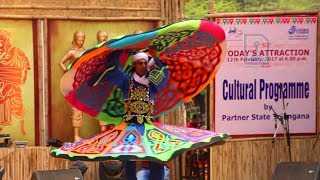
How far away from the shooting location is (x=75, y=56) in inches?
538

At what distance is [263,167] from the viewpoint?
1382 cm

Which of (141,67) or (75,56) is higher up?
(75,56)

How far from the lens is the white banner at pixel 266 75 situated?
44.7 feet

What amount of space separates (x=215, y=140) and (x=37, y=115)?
11.8 ft

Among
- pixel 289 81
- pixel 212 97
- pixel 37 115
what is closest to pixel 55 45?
pixel 37 115

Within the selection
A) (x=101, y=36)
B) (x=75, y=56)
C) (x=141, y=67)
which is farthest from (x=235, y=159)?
(x=141, y=67)

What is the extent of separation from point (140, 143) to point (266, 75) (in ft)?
11.2

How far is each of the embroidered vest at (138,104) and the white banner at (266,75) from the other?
2.51 m

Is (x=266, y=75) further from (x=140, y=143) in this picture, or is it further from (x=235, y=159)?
(x=140, y=143)

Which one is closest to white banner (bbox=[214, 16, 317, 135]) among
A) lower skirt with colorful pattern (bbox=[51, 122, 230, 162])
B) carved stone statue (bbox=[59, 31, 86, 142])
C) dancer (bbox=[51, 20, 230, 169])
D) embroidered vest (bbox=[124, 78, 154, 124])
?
dancer (bbox=[51, 20, 230, 169])

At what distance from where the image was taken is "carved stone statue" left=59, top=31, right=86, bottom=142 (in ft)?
44.8

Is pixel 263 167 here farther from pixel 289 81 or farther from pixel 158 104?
pixel 158 104

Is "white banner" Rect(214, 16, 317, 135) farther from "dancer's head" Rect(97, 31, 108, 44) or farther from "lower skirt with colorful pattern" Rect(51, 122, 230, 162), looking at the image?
"lower skirt with colorful pattern" Rect(51, 122, 230, 162)

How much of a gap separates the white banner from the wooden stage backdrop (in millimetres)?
175
